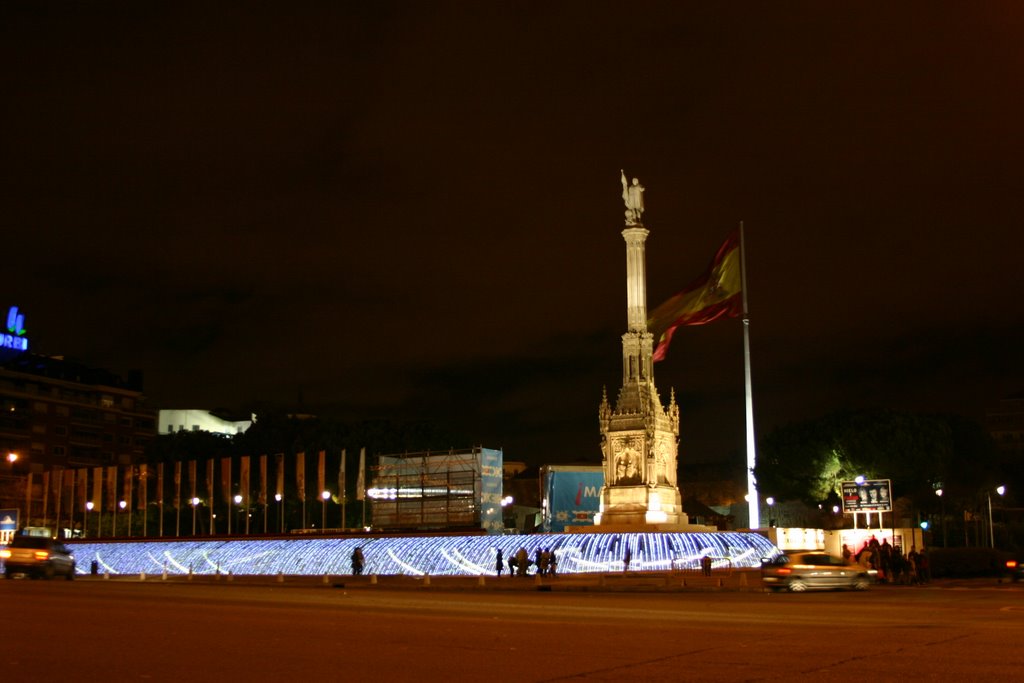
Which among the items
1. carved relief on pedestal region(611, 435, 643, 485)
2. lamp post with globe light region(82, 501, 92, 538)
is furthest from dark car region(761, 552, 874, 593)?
lamp post with globe light region(82, 501, 92, 538)

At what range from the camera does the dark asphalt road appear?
1311 cm

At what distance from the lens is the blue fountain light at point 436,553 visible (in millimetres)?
50562

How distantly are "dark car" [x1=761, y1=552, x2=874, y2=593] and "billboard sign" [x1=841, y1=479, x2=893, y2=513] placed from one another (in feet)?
27.8

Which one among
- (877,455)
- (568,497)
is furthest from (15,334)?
(877,455)

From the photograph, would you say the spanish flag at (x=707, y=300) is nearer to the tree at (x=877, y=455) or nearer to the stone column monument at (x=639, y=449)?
the stone column monument at (x=639, y=449)

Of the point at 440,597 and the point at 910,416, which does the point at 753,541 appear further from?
the point at 910,416

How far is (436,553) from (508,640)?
132ft

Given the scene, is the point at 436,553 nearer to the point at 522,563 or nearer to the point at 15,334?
the point at 522,563

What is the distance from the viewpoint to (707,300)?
6078 centimetres

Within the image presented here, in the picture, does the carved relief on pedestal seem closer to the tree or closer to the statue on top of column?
the statue on top of column

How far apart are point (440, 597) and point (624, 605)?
691 centimetres

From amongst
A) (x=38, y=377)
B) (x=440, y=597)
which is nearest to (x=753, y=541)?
(x=440, y=597)

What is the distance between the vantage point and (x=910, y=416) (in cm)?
7731

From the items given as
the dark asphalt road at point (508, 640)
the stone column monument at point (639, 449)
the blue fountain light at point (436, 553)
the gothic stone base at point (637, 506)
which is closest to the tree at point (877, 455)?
the stone column monument at point (639, 449)
